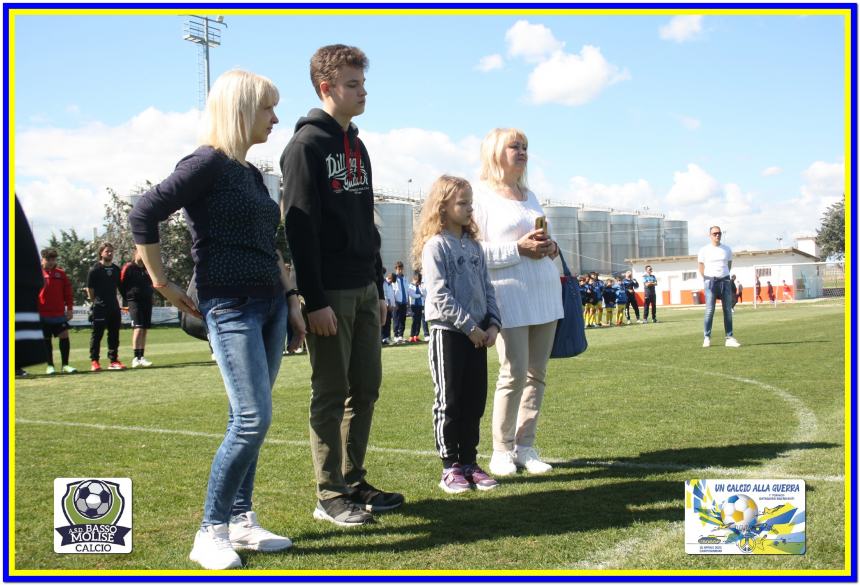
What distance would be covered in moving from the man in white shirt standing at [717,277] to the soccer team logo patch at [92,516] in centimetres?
1222

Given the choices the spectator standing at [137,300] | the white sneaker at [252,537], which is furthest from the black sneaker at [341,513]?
the spectator standing at [137,300]

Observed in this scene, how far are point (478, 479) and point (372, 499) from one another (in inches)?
28.1

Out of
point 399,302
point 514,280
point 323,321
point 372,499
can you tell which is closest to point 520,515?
point 372,499

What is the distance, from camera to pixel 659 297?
215ft

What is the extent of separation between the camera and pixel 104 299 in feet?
45.2

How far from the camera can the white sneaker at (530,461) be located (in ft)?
16.3

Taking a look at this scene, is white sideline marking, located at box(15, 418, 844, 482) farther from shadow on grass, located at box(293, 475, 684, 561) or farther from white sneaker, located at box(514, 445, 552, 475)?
shadow on grass, located at box(293, 475, 684, 561)

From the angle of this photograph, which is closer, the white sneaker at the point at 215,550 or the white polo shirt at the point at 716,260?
the white sneaker at the point at 215,550

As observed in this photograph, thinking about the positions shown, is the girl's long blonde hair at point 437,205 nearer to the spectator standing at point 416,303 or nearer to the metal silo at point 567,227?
the spectator standing at point 416,303

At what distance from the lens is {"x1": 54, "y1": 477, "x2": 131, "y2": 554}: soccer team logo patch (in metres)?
3.56

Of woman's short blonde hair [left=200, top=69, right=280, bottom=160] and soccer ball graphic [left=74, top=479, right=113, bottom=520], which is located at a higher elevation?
woman's short blonde hair [left=200, top=69, right=280, bottom=160]

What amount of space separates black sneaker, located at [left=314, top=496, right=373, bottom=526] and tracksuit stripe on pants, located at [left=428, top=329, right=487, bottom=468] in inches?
31.0

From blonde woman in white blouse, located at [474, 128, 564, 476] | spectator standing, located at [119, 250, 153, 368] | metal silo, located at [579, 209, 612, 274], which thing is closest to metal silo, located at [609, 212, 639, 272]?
metal silo, located at [579, 209, 612, 274]

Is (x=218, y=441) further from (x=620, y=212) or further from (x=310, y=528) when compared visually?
(x=620, y=212)
